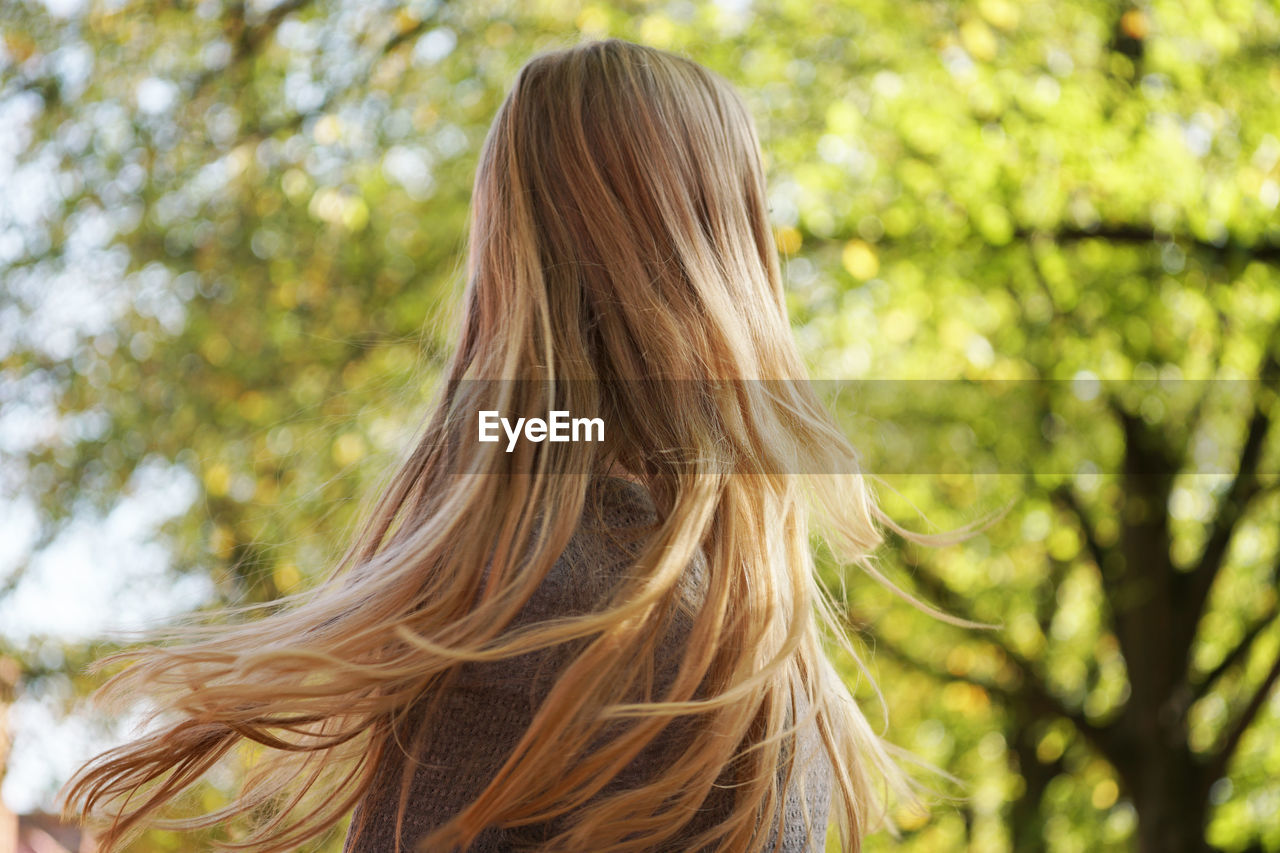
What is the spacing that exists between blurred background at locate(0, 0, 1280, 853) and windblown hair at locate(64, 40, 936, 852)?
8.05ft

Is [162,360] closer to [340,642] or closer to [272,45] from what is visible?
[272,45]

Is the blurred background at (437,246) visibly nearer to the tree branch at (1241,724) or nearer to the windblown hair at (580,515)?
the tree branch at (1241,724)

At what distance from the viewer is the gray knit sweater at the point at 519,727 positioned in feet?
4.06

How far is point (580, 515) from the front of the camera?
131 cm

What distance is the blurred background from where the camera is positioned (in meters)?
4.09

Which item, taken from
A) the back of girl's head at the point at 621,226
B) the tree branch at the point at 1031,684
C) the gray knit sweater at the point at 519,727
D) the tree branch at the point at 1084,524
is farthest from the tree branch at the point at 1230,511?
the gray knit sweater at the point at 519,727

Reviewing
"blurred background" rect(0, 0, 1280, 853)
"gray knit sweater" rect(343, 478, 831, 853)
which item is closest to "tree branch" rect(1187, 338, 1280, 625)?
"blurred background" rect(0, 0, 1280, 853)

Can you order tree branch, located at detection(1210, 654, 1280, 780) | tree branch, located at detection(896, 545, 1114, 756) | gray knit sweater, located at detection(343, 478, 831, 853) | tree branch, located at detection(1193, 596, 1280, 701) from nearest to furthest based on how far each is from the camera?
1. gray knit sweater, located at detection(343, 478, 831, 853)
2. tree branch, located at detection(1210, 654, 1280, 780)
3. tree branch, located at detection(1193, 596, 1280, 701)
4. tree branch, located at detection(896, 545, 1114, 756)

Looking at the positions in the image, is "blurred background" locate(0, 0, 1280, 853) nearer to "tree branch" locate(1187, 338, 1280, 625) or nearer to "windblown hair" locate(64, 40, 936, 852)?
"tree branch" locate(1187, 338, 1280, 625)

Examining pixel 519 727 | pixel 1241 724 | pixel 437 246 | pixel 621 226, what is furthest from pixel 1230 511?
pixel 519 727

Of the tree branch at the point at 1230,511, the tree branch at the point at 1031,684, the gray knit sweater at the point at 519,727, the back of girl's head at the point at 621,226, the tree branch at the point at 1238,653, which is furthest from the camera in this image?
the tree branch at the point at 1031,684

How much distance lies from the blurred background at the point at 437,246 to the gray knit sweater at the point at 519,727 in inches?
106

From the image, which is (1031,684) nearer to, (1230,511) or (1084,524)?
(1084,524)

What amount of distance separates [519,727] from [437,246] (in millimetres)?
4004
